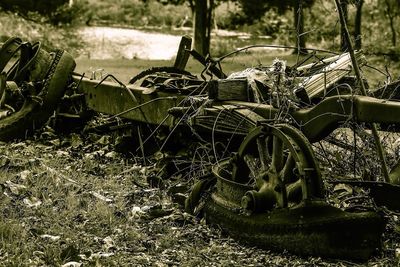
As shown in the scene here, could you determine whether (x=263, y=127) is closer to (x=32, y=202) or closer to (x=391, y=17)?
(x=32, y=202)

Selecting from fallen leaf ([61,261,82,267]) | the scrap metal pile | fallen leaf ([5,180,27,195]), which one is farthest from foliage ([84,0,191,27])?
fallen leaf ([61,261,82,267])

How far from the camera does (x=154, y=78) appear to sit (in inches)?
311

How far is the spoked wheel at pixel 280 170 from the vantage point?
16.5 feet

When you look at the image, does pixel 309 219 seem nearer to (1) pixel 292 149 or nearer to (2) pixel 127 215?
(1) pixel 292 149

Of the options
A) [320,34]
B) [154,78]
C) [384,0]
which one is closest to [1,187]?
[154,78]

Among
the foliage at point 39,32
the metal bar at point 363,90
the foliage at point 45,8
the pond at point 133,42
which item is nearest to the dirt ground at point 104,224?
the metal bar at point 363,90

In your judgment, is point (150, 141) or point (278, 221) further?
point (150, 141)

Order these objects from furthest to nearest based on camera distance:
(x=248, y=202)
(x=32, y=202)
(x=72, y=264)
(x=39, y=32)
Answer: (x=39, y=32)
(x=32, y=202)
(x=248, y=202)
(x=72, y=264)

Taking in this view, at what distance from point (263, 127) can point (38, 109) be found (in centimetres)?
388

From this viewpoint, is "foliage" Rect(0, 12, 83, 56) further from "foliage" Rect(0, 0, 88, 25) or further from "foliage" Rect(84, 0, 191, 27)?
"foliage" Rect(84, 0, 191, 27)

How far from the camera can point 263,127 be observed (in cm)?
539

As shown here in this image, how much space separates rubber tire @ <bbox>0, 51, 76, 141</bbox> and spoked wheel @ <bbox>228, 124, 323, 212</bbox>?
347cm

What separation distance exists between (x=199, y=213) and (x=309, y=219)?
3.94 ft

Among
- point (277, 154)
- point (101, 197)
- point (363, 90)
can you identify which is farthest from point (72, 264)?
point (363, 90)
